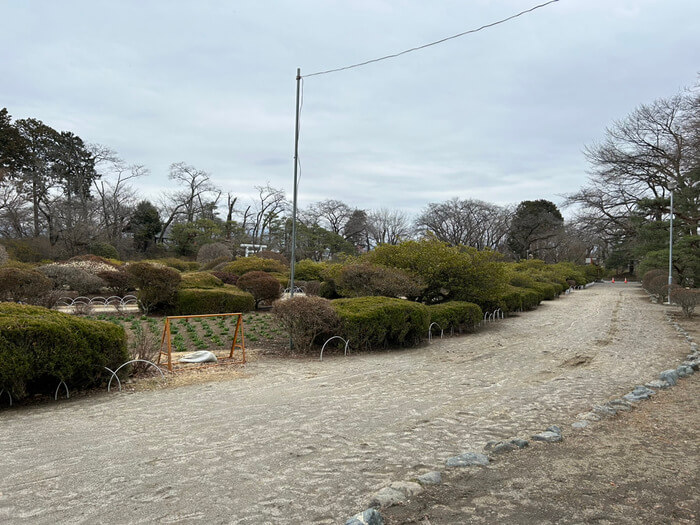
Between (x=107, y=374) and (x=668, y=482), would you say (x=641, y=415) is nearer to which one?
(x=668, y=482)

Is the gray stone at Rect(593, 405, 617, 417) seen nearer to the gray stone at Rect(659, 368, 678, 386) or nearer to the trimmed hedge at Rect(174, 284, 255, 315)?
the gray stone at Rect(659, 368, 678, 386)

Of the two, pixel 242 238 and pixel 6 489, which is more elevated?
pixel 242 238

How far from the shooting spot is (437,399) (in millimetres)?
5406

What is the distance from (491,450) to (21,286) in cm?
1376

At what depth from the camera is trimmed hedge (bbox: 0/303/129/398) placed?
4.70 metres

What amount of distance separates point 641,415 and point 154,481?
4.66 meters

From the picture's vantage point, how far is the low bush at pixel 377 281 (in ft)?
38.5

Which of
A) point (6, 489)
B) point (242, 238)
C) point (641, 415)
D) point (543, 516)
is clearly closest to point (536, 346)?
point (641, 415)

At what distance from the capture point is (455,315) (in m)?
11.5

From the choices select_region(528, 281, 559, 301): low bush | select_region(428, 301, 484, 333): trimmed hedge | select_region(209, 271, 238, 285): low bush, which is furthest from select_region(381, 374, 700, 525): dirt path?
select_region(528, 281, 559, 301): low bush

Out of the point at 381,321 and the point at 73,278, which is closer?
the point at 381,321

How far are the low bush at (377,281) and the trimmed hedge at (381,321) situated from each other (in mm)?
1905

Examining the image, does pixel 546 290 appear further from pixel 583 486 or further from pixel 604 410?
pixel 583 486

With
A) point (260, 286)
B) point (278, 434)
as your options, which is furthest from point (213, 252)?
point (278, 434)
